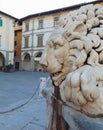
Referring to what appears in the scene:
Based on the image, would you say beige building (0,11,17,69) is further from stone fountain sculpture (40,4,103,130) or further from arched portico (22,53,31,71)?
stone fountain sculpture (40,4,103,130)

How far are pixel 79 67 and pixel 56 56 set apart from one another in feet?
0.47

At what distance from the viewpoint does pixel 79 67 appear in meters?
0.89

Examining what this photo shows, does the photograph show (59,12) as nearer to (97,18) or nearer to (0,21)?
(0,21)

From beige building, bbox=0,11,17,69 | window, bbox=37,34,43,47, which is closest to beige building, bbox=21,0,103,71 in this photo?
window, bbox=37,34,43,47

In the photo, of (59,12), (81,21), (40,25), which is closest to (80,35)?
(81,21)

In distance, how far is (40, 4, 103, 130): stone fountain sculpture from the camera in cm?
80

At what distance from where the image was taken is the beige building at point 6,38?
2123cm

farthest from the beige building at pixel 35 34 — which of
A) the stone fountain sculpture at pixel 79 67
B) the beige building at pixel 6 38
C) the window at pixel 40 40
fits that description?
the stone fountain sculpture at pixel 79 67

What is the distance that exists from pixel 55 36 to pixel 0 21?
21071 millimetres

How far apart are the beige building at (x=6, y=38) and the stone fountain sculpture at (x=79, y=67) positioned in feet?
68.6

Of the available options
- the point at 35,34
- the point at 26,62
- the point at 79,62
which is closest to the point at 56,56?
the point at 79,62

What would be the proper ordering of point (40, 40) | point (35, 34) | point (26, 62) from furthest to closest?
point (26, 62) < point (35, 34) < point (40, 40)

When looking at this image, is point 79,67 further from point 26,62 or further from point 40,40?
point 26,62

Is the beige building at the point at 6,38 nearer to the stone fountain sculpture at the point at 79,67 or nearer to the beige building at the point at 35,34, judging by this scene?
the beige building at the point at 35,34
